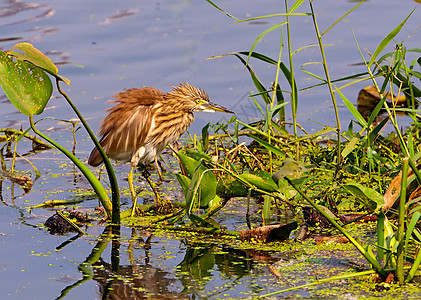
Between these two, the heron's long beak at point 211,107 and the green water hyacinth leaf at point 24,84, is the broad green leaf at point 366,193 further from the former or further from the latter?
the heron's long beak at point 211,107

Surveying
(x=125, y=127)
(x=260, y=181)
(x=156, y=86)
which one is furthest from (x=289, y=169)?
(x=156, y=86)

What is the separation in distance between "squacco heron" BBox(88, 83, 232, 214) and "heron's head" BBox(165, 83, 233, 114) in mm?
40

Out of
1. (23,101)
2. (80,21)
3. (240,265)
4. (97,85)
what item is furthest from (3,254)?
(80,21)

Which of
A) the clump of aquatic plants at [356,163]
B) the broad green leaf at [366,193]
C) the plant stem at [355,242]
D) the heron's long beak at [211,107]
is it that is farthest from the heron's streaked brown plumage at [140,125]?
the plant stem at [355,242]

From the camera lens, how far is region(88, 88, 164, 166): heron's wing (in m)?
5.57

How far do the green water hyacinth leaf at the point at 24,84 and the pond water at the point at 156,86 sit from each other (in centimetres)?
84

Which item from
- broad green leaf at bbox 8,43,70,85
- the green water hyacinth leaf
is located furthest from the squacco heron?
broad green leaf at bbox 8,43,70,85

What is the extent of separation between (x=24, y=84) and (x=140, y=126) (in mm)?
1787

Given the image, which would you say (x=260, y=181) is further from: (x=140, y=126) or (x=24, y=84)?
(x=140, y=126)

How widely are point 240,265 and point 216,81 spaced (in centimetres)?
407

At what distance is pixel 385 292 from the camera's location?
3396 mm

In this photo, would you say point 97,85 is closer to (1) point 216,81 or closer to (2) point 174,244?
(1) point 216,81

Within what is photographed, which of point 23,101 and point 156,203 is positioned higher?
point 23,101

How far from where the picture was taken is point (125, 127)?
18.4 feet
